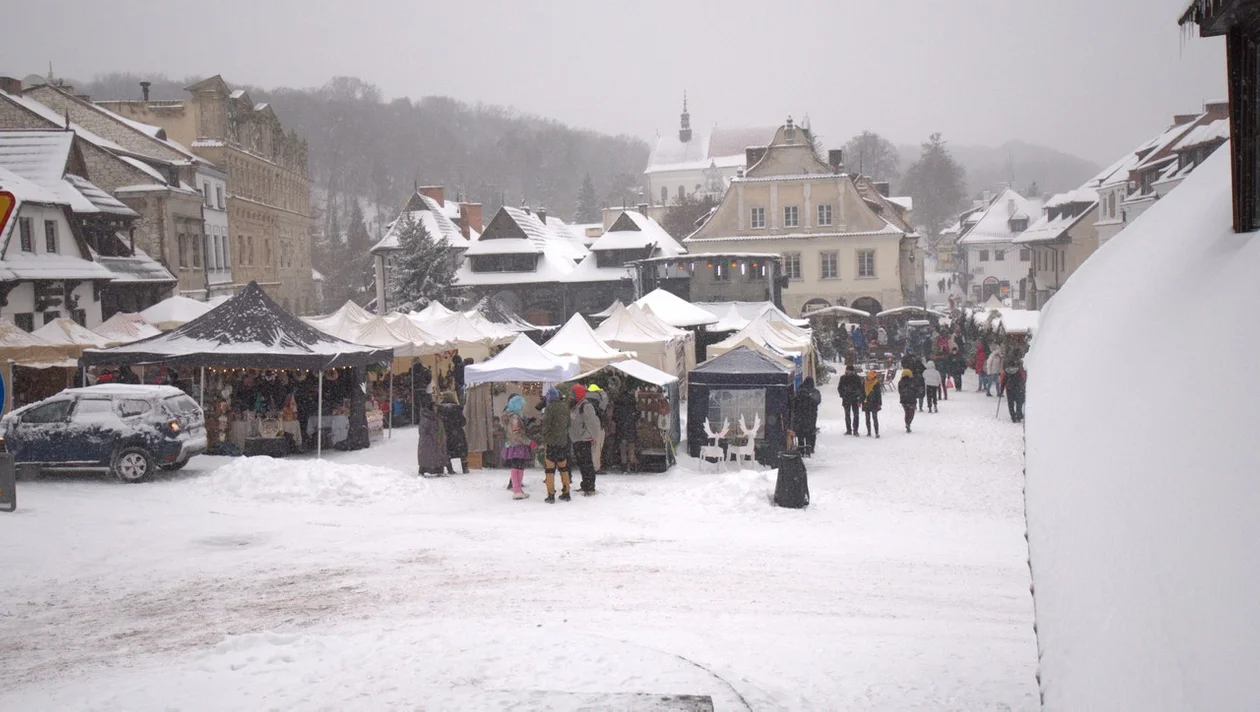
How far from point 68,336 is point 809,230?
38713 millimetres

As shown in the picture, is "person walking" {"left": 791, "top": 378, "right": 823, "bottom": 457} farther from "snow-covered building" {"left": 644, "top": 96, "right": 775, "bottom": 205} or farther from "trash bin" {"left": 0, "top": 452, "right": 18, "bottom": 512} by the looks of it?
"snow-covered building" {"left": 644, "top": 96, "right": 775, "bottom": 205}

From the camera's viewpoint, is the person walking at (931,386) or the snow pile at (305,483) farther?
the person walking at (931,386)

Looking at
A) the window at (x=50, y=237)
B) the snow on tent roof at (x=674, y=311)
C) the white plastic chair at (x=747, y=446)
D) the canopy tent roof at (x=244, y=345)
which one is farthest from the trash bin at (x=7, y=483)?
the snow on tent roof at (x=674, y=311)

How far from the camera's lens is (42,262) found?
1092 inches

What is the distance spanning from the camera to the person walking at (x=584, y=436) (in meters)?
14.9

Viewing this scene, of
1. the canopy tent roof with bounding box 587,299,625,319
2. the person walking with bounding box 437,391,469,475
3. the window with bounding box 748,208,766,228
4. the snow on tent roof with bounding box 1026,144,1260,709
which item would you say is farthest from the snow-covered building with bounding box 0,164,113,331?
the window with bounding box 748,208,766,228

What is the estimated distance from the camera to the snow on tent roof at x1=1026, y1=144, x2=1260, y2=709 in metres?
2.38

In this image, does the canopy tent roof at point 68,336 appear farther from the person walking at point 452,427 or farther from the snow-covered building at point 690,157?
the snow-covered building at point 690,157

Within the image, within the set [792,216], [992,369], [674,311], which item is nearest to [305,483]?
[674,311]

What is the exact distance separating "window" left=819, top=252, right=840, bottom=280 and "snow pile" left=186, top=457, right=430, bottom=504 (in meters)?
40.3

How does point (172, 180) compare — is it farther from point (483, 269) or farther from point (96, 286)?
point (483, 269)

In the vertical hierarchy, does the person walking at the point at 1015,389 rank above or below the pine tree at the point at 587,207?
below

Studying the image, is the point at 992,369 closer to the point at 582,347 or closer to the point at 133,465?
the point at 582,347

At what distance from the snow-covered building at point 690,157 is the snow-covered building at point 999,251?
141 ft
